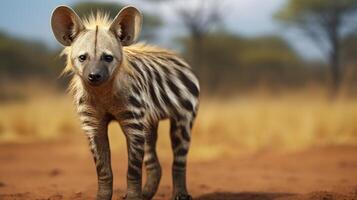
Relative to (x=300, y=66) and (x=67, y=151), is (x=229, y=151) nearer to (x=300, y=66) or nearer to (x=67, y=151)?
(x=67, y=151)

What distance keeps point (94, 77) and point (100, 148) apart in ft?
3.29

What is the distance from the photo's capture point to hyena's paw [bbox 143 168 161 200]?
7820 mm

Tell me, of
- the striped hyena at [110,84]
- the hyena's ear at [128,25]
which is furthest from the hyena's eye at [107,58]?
the hyena's ear at [128,25]

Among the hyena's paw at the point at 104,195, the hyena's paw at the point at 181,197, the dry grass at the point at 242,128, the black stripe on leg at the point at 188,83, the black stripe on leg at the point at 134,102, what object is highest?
the dry grass at the point at 242,128

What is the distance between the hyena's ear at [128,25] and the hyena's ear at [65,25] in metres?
0.38

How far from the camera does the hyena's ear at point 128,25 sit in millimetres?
6745

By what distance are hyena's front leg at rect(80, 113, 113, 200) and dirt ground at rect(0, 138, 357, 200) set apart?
892 millimetres

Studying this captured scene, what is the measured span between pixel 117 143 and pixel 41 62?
59.6 feet

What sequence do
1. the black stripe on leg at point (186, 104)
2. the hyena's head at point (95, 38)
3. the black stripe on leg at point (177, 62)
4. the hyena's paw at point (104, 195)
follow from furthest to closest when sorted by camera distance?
the black stripe on leg at point (177, 62), the black stripe on leg at point (186, 104), the hyena's paw at point (104, 195), the hyena's head at point (95, 38)

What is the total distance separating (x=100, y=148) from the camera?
6.91 meters

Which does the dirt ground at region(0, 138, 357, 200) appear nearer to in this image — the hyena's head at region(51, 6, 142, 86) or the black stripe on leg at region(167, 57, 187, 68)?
the black stripe on leg at region(167, 57, 187, 68)

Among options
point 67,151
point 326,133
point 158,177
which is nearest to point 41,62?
point 67,151

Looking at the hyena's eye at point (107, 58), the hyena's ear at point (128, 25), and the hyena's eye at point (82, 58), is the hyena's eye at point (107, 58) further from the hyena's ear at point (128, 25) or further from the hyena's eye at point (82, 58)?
the hyena's ear at point (128, 25)

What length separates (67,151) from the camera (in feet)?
53.6
